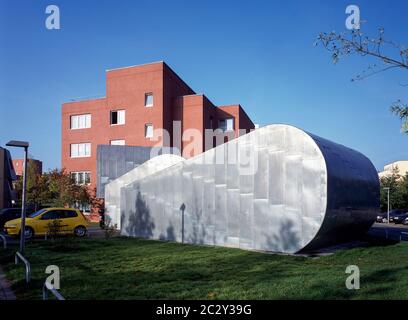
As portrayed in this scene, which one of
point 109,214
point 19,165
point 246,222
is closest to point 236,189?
point 246,222

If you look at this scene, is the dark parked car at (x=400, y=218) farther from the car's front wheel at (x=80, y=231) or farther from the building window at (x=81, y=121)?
the building window at (x=81, y=121)

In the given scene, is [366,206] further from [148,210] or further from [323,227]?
[148,210]

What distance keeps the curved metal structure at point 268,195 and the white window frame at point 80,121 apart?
2313 cm

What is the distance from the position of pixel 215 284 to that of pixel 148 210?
12.3 meters

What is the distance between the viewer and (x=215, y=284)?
9.20 m

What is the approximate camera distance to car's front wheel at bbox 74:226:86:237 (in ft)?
72.8

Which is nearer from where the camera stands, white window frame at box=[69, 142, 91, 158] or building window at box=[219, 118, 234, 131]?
white window frame at box=[69, 142, 91, 158]

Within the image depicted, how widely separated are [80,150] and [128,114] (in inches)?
263

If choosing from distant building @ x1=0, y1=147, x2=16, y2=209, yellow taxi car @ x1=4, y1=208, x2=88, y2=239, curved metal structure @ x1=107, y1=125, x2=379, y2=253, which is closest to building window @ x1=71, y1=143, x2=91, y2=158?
distant building @ x1=0, y1=147, x2=16, y2=209

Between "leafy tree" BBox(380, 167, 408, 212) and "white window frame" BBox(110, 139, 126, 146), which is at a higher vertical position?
"white window frame" BBox(110, 139, 126, 146)

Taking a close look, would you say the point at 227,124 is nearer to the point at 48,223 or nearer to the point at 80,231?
the point at 80,231

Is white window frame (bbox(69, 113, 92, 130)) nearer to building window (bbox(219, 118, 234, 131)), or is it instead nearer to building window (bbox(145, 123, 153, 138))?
building window (bbox(145, 123, 153, 138))

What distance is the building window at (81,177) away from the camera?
3973 centimetres

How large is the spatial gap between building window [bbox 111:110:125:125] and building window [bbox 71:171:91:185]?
5881 millimetres
